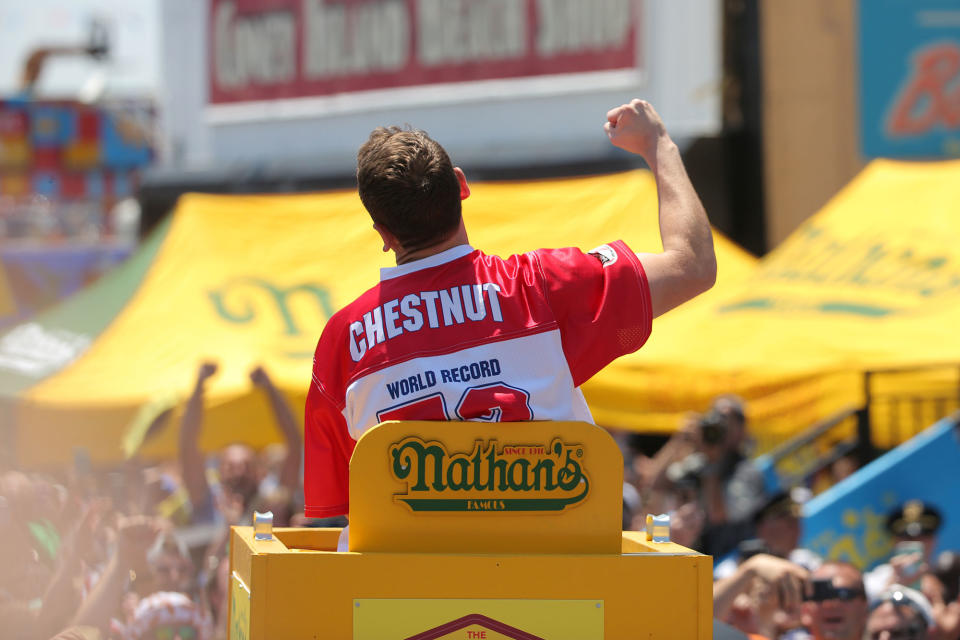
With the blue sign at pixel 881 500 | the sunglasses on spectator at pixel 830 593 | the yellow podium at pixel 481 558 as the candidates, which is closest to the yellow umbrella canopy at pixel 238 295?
the blue sign at pixel 881 500

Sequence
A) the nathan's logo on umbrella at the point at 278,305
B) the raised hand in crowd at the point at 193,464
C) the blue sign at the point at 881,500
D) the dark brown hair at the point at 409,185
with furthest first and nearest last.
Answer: the nathan's logo on umbrella at the point at 278,305 → the blue sign at the point at 881,500 → the raised hand in crowd at the point at 193,464 → the dark brown hair at the point at 409,185

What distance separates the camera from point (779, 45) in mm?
12469

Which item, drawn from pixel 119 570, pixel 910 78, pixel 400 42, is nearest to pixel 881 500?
pixel 119 570

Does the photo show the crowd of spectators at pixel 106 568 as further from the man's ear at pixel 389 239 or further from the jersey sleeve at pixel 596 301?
the jersey sleeve at pixel 596 301

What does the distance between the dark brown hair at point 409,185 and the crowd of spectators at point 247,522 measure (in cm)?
112

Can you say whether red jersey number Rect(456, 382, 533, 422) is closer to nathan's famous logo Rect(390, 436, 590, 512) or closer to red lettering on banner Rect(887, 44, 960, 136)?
nathan's famous logo Rect(390, 436, 590, 512)

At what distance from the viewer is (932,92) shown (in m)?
11.6

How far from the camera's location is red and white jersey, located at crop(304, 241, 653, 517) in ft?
7.55

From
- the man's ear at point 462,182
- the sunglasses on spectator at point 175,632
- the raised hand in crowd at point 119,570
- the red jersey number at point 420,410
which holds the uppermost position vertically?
the man's ear at point 462,182

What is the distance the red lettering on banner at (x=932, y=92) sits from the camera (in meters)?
11.5

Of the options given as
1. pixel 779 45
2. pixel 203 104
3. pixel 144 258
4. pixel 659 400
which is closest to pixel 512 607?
pixel 659 400

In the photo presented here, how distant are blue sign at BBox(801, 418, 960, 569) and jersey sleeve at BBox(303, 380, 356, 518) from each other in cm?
570

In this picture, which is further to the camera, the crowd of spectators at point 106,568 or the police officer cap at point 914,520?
the police officer cap at point 914,520

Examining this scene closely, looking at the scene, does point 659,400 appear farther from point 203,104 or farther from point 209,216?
point 203,104
